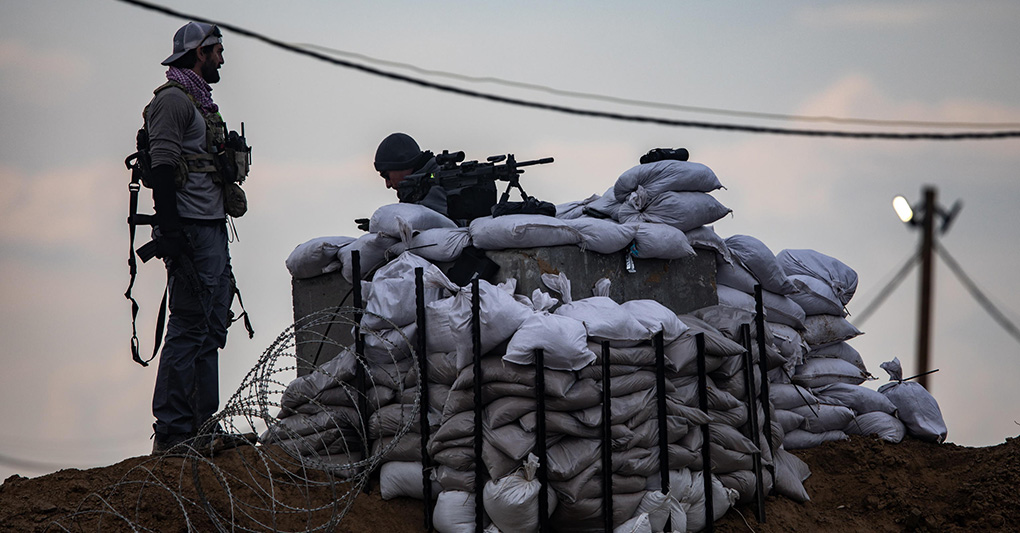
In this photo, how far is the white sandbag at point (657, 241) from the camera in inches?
264

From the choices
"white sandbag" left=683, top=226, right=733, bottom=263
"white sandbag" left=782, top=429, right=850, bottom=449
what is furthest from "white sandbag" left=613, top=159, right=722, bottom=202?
"white sandbag" left=782, top=429, right=850, bottom=449

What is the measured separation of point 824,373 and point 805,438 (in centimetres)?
53

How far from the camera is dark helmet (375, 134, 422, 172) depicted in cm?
770

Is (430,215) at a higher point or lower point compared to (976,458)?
higher

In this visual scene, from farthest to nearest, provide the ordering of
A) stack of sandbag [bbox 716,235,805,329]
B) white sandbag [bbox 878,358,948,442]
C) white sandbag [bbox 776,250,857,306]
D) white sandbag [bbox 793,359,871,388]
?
white sandbag [bbox 776,250,857,306] < white sandbag [bbox 878,358,948,442] < white sandbag [bbox 793,359,871,388] < stack of sandbag [bbox 716,235,805,329]

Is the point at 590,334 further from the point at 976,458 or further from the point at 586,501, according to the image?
the point at 976,458

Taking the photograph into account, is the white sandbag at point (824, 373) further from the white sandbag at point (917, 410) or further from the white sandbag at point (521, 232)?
the white sandbag at point (521, 232)

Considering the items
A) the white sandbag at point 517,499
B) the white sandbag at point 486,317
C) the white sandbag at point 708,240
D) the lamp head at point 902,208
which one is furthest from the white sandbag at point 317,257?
the lamp head at point 902,208

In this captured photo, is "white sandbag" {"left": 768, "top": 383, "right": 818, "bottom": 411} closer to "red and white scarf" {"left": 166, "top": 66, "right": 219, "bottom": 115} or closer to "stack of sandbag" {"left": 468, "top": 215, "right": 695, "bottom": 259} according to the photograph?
"stack of sandbag" {"left": 468, "top": 215, "right": 695, "bottom": 259}

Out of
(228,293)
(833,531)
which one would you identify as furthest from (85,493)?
(833,531)

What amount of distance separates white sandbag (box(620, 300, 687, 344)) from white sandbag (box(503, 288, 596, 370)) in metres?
0.50

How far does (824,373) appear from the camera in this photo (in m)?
7.85

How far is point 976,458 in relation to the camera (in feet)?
24.9

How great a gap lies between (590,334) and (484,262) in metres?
0.88
